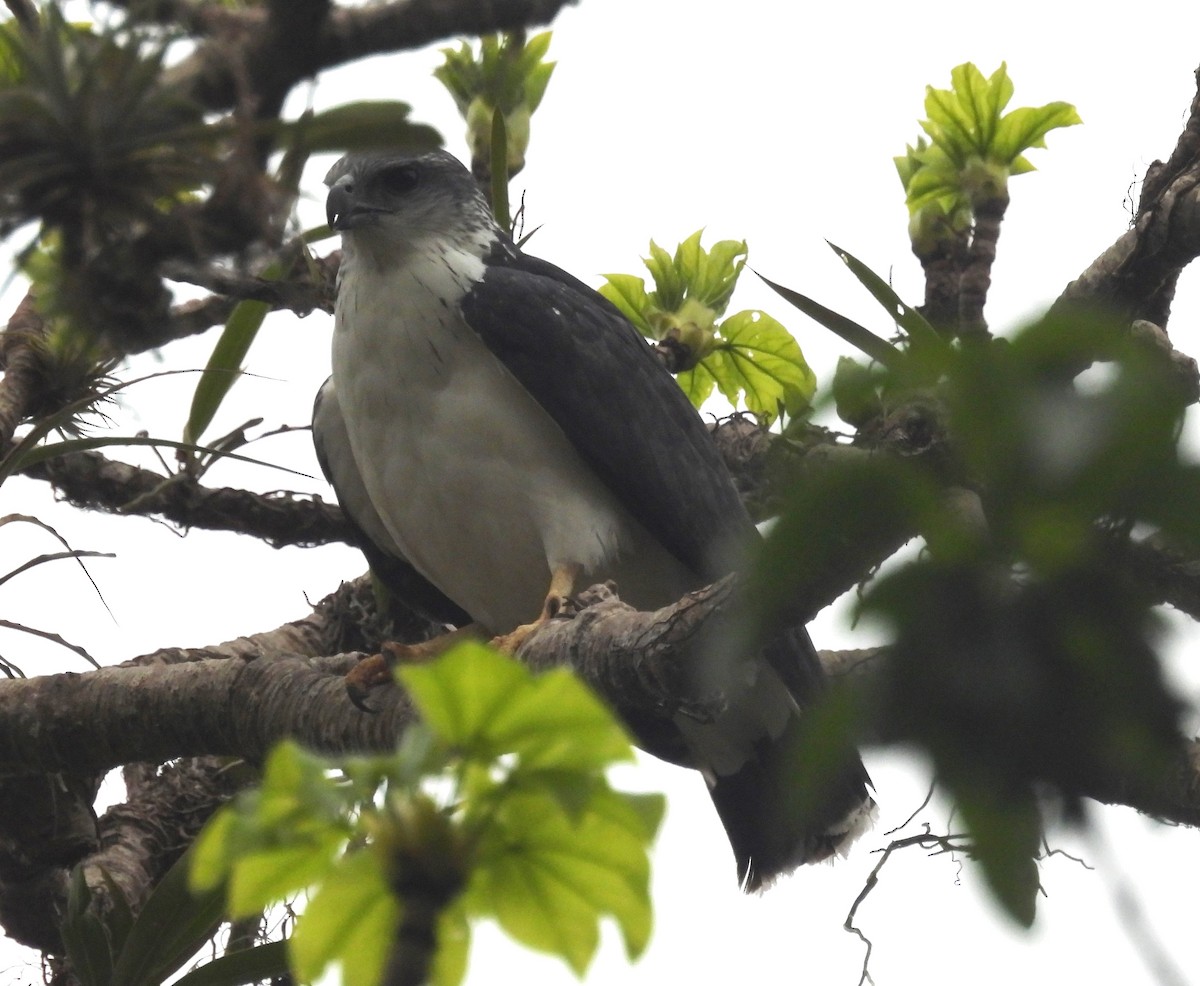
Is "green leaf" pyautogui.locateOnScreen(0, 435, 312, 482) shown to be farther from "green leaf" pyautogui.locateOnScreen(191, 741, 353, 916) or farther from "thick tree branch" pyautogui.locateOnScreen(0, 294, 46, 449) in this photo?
"green leaf" pyautogui.locateOnScreen(191, 741, 353, 916)

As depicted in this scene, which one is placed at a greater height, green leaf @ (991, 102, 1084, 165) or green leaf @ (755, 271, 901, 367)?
green leaf @ (991, 102, 1084, 165)

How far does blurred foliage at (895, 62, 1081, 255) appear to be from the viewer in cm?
499

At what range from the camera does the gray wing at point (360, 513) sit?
507 centimetres

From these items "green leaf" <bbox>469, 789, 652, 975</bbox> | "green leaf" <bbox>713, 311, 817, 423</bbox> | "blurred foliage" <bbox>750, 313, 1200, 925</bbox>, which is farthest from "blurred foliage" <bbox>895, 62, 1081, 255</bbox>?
"blurred foliage" <bbox>750, 313, 1200, 925</bbox>

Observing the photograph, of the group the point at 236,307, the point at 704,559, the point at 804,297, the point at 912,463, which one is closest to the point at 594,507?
the point at 704,559

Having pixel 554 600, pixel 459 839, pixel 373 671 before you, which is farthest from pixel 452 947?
pixel 554 600

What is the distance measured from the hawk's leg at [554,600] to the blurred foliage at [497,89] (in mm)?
1596

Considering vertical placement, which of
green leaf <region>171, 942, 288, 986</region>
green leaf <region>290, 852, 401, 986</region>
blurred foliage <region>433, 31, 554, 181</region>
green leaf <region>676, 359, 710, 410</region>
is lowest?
green leaf <region>290, 852, 401, 986</region>

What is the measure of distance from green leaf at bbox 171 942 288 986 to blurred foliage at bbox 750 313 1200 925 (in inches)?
122

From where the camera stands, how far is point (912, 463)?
85 centimetres

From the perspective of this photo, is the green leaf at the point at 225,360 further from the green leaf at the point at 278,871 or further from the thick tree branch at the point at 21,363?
the green leaf at the point at 278,871

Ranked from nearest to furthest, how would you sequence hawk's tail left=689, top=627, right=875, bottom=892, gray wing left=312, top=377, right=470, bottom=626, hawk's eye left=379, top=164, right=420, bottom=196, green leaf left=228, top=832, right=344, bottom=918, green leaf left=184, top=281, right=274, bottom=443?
green leaf left=228, top=832, right=344, bottom=918 → hawk's tail left=689, top=627, right=875, bottom=892 → green leaf left=184, top=281, right=274, bottom=443 → gray wing left=312, top=377, right=470, bottom=626 → hawk's eye left=379, top=164, right=420, bottom=196

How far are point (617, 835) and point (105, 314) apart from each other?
77cm

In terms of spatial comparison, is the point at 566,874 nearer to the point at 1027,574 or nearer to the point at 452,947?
the point at 452,947
